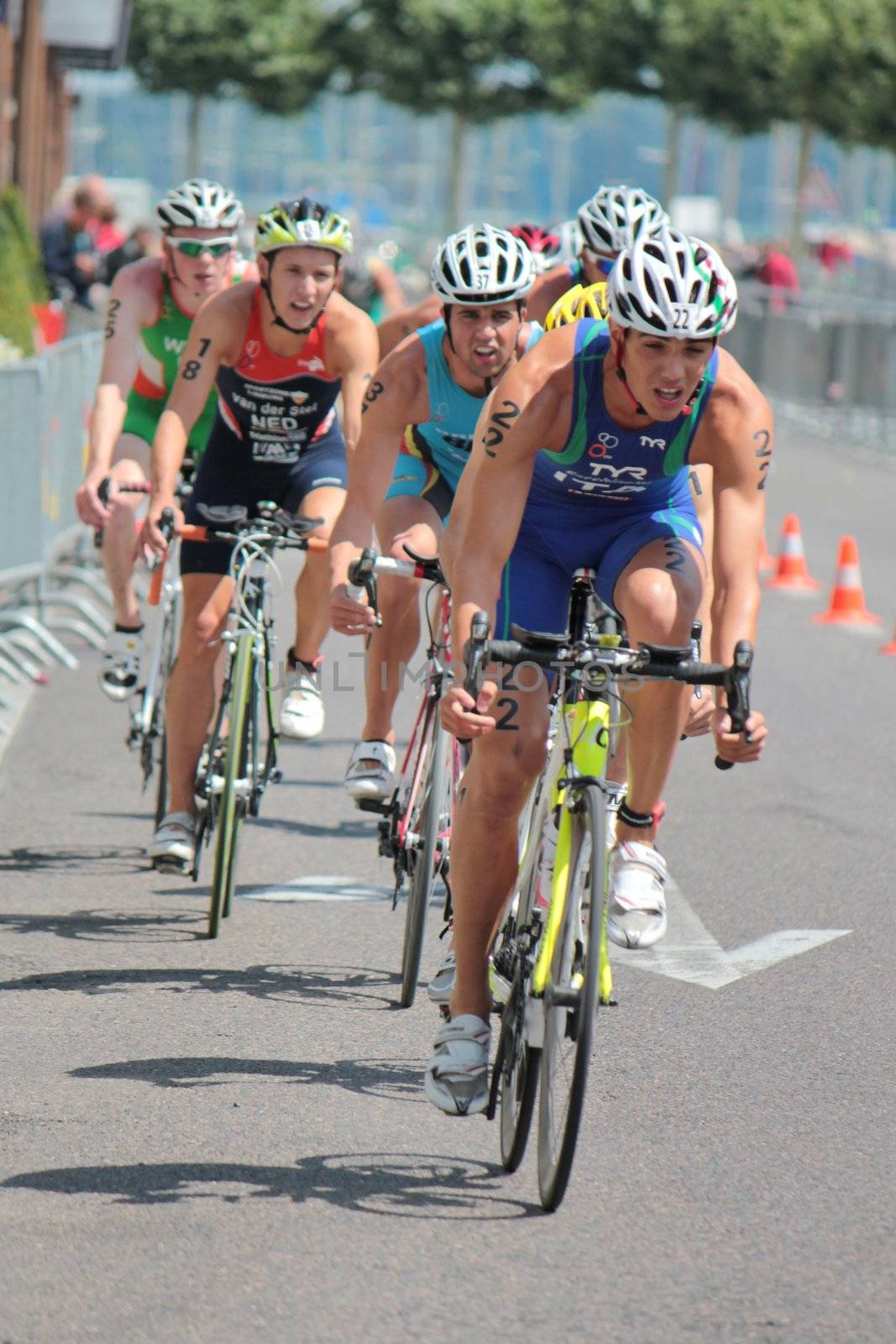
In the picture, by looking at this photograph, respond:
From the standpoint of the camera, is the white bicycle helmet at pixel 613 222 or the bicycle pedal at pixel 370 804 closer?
the bicycle pedal at pixel 370 804

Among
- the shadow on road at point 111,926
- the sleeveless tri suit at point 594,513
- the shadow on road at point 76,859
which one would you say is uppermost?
the sleeveless tri suit at point 594,513

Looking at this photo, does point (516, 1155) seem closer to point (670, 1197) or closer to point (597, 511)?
point (670, 1197)

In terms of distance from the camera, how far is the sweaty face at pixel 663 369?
4.75 metres

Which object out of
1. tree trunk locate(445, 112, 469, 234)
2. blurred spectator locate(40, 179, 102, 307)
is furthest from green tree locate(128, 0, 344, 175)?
blurred spectator locate(40, 179, 102, 307)

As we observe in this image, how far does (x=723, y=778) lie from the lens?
977 cm

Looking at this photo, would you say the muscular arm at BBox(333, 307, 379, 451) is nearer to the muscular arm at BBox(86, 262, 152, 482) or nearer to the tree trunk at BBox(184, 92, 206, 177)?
the muscular arm at BBox(86, 262, 152, 482)

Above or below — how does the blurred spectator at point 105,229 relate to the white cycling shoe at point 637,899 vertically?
below

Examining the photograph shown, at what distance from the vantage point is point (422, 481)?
7.40 metres

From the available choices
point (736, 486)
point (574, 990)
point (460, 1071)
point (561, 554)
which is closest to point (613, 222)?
point (561, 554)

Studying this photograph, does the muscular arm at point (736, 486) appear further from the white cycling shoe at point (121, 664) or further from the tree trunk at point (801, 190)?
the tree trunk at point (801, 190)

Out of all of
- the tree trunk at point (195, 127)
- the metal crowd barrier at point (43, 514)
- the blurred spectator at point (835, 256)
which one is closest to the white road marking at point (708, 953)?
the metal crowd barrier at point (43, 514)

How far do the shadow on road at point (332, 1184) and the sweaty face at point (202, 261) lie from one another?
183 inches

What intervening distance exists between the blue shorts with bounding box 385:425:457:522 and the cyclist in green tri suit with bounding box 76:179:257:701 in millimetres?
1551

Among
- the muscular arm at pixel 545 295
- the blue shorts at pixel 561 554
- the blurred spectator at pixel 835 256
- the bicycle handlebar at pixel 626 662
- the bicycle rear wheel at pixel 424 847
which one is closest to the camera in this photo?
the bicycle handlebar at pixel 626 662
